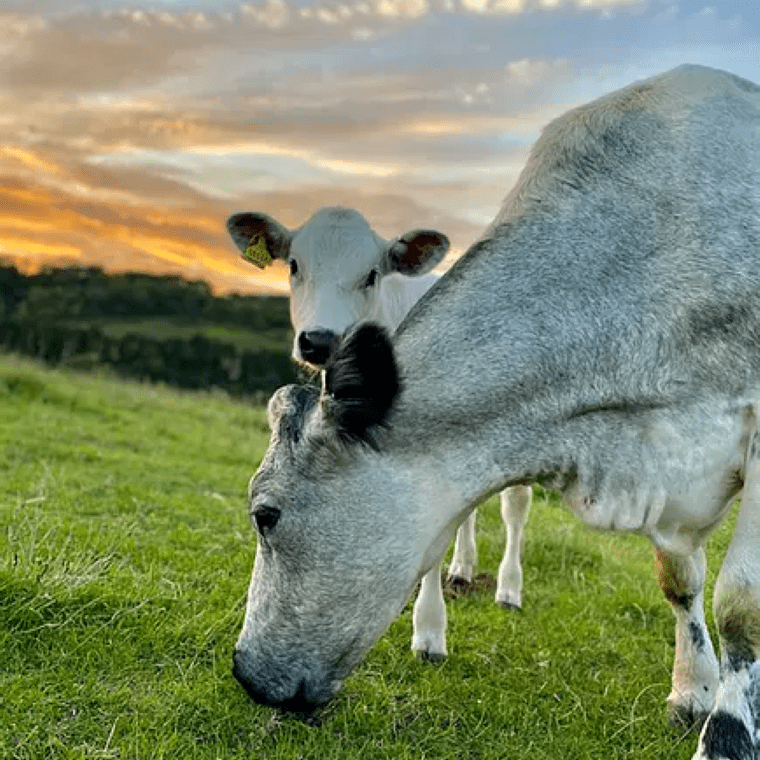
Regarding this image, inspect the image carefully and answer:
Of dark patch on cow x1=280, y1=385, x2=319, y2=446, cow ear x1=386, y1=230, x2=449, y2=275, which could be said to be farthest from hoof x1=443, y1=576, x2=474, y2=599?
dark patch on cow x1=280, y1=385, x2=319, y2=446

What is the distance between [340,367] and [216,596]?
108 inches

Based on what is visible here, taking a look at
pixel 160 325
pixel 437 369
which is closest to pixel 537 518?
pixel 437 369

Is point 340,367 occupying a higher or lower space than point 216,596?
A: higher

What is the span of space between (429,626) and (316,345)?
5.81 ft

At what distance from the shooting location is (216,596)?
20.8 feet

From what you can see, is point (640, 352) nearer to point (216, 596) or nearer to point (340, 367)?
point (340, 367)

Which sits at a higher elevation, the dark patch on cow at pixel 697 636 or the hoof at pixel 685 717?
the dark patch on cow at pixel 697 636

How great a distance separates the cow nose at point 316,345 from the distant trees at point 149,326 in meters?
21.3

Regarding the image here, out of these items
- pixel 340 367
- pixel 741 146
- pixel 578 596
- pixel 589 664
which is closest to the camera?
pixel 340 367

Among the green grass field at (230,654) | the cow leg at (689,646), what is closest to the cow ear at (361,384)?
the green grass field at (230,654)

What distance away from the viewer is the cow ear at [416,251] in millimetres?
7695

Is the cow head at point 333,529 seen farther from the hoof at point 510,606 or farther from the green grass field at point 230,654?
the hoof at point 510,606

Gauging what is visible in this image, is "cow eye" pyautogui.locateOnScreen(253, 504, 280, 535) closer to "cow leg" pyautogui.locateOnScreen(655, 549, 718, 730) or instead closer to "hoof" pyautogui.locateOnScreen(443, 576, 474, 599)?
"cow leg" pyautogui.locateOnScreen(655, 549, 718, 730)

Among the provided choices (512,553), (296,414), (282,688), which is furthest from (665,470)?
(512,553)
